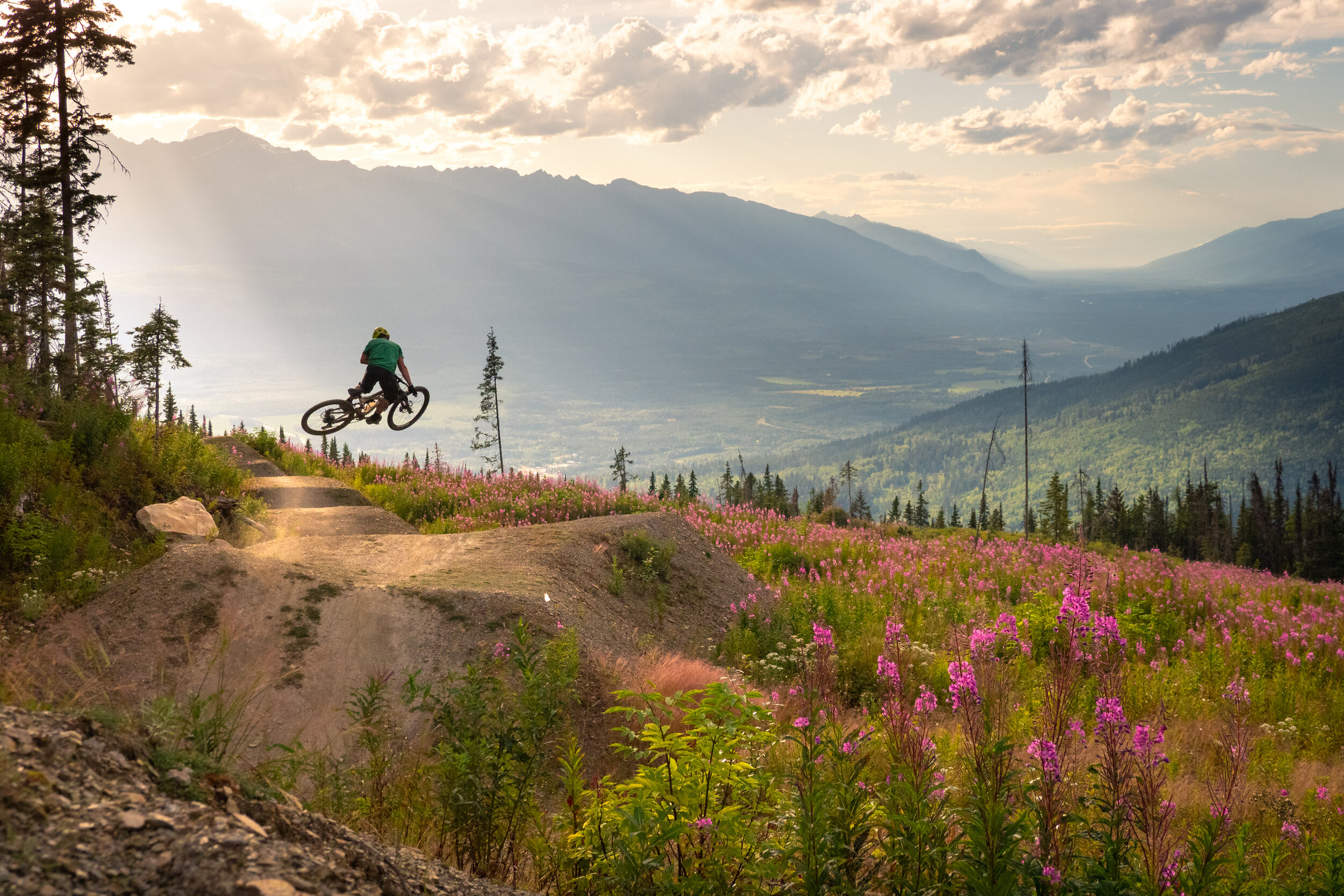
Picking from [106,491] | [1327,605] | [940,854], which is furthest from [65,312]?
[1327,605]

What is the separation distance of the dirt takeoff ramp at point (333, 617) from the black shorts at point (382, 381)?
14.6 ft

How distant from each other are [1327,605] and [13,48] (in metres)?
33.7

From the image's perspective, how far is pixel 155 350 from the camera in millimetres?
18891

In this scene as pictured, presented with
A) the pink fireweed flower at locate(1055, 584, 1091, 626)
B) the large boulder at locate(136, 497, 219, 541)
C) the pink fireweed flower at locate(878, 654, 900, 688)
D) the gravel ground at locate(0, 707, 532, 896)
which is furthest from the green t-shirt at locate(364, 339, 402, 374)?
the pink fireweed flower at locate(1055, 584, 1091, 626)

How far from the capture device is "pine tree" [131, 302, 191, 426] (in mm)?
18812

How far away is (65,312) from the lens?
18188mm

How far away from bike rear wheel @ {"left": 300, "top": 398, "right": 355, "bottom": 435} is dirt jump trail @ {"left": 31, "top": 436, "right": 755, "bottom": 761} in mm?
3611

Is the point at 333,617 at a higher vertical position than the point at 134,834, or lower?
lower

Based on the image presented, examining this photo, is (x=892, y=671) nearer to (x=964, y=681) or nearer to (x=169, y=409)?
(x=964, y=681)

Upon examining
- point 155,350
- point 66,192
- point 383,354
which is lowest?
point 383,354

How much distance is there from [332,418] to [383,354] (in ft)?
7.61

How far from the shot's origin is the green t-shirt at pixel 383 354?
15984 mm

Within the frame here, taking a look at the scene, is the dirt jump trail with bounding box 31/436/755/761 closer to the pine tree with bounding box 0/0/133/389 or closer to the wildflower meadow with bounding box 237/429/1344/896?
the wildflower meadow with bounding box 237/429/1344/896

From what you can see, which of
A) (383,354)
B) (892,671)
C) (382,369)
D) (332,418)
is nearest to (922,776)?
(892,671)
